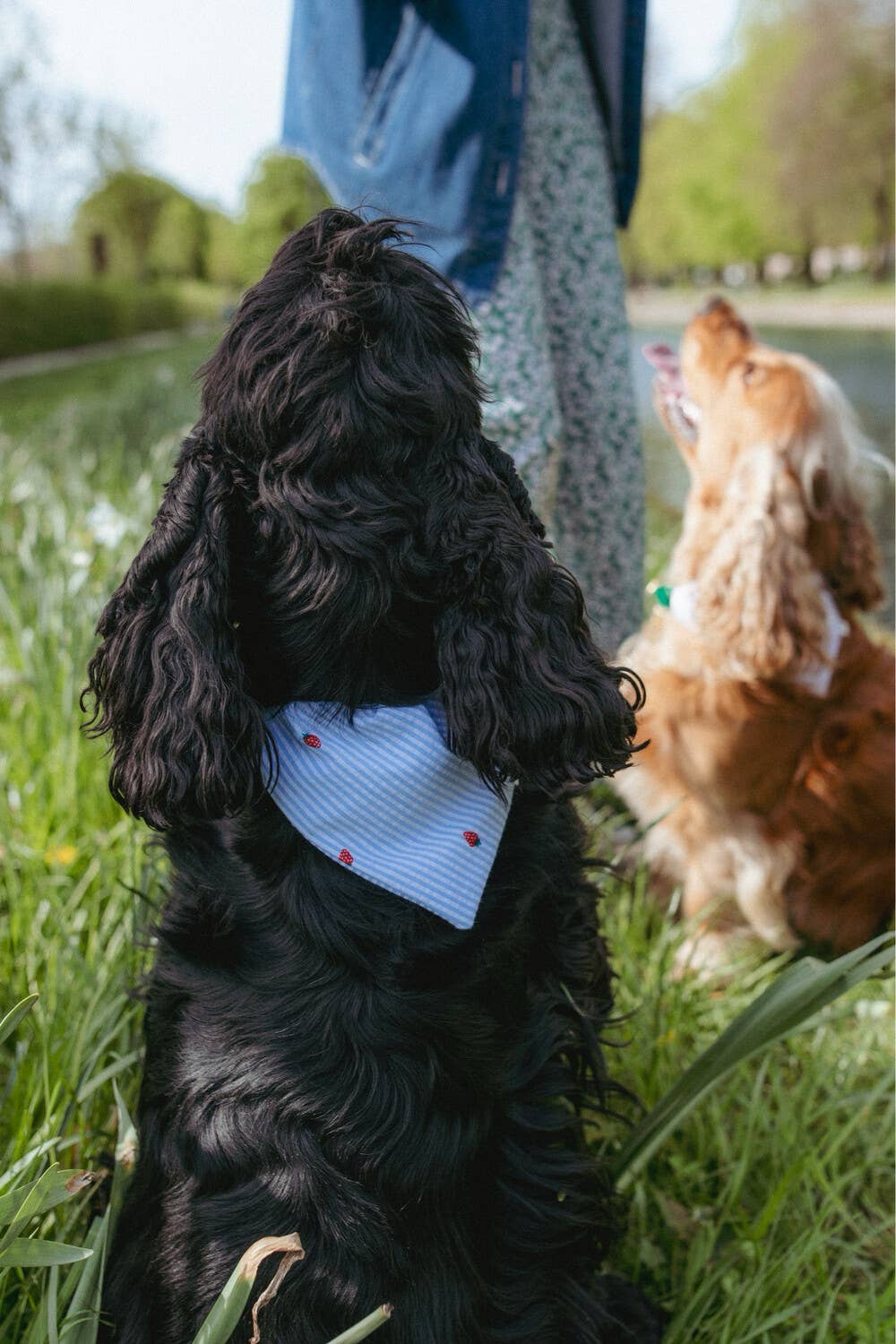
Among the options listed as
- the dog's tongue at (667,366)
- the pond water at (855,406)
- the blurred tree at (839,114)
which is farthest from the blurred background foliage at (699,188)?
the dog's tongue at (667,366)

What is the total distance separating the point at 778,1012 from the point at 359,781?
2.69 feet

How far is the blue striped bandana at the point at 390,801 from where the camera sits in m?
1.34

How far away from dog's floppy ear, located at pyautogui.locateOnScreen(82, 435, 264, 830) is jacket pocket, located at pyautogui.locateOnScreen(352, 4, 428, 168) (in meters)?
1.71

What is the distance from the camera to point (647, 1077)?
222 cm

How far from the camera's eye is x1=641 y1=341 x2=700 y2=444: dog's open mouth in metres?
3.23

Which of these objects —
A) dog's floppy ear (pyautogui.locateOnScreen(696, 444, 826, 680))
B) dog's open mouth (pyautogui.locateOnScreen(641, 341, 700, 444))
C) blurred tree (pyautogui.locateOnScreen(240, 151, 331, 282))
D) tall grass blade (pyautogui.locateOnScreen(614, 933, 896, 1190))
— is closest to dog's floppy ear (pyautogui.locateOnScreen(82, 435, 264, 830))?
tall grass blade (pyautogui.locateOnScreen(614, 933, 896, 1190))

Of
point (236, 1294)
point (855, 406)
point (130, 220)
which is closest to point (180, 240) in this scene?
point (130, 220)

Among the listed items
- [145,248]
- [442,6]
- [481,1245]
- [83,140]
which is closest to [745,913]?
[481,1245]

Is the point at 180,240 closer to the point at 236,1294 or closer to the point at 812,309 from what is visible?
the point at 812,309

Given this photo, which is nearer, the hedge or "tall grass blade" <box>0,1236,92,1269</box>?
"tall grass blade" <box>0,1236,92,1269</box>

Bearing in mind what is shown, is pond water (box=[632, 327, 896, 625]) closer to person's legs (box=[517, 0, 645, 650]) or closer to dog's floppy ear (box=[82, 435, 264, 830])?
person's legs (box=[517, 0, 645, 650])

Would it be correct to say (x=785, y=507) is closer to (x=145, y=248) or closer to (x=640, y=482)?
(x=640, y=482)

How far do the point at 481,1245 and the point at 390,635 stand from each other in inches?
34.0

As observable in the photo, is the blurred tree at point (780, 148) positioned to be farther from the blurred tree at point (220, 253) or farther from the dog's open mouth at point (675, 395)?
the dog's open mouth at point (675, 395)
